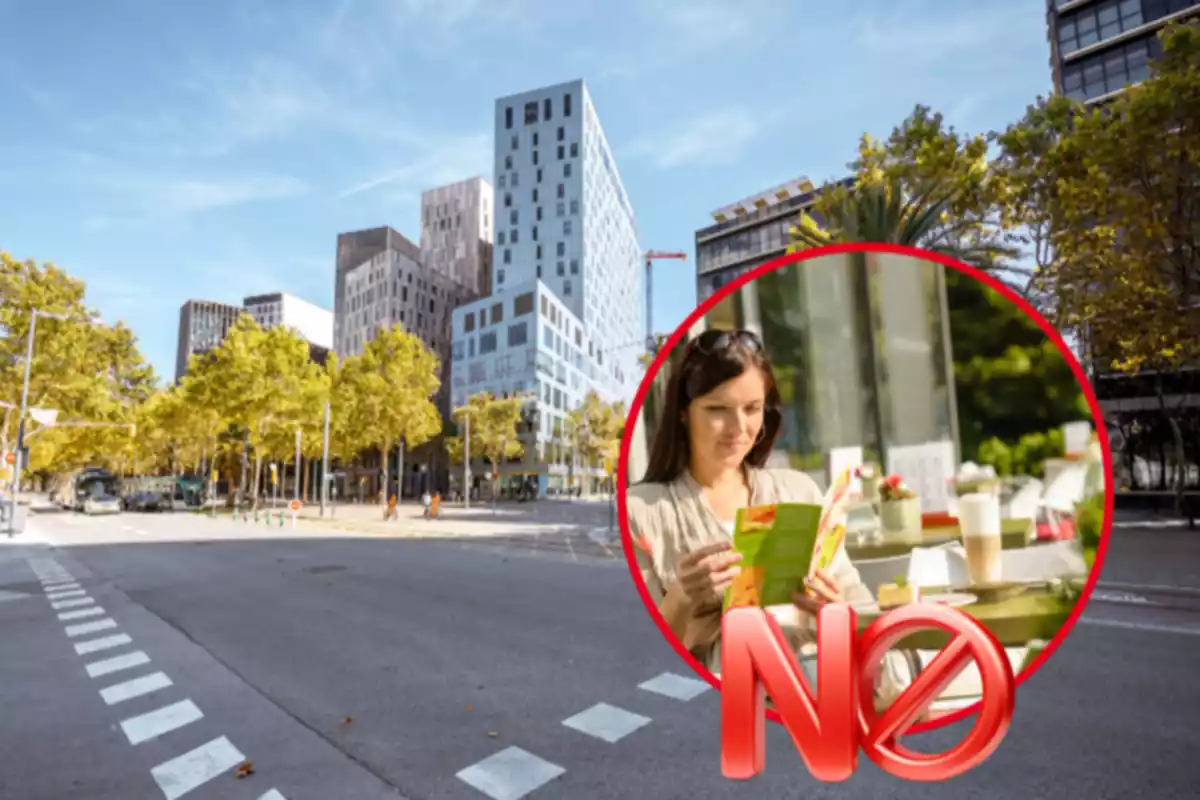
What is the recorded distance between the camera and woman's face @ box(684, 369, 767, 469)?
1.18 meters

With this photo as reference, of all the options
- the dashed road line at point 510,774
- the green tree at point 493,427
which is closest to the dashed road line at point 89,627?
the dashed road line at point 510,774

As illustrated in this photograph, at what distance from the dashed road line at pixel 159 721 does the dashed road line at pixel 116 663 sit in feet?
5.62

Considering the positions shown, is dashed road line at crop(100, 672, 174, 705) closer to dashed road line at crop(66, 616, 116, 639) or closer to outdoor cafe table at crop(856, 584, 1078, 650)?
dashed road line at crop(66, 616, 116, 639)

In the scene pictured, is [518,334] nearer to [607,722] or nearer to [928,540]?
[607,722]

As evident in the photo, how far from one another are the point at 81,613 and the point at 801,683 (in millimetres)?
12336

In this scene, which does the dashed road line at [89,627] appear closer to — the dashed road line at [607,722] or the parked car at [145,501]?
the dashed road line at [607,722]

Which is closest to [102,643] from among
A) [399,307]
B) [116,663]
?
[116,663]

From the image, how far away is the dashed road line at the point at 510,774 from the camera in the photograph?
415 cm

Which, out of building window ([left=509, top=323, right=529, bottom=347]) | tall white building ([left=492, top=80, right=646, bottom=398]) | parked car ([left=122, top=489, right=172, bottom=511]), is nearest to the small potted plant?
parked car ([left=122, top=489, right=172, bottom=511])

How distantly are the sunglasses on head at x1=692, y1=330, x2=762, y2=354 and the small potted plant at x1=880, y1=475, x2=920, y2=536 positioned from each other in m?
0.32

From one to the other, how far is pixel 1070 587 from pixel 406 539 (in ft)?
77.1

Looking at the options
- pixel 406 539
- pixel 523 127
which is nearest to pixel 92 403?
pixel 406 539

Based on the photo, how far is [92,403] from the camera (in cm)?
3828

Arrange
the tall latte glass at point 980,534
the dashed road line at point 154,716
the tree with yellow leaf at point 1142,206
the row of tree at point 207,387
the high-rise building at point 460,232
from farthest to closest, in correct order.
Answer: the high-rise building at point 460,232, the row of tree at point 207,387, the tree with yellow leaf at point 1142,206, the dashed road line at point 154,716, the tall latte glass at point 980,534
